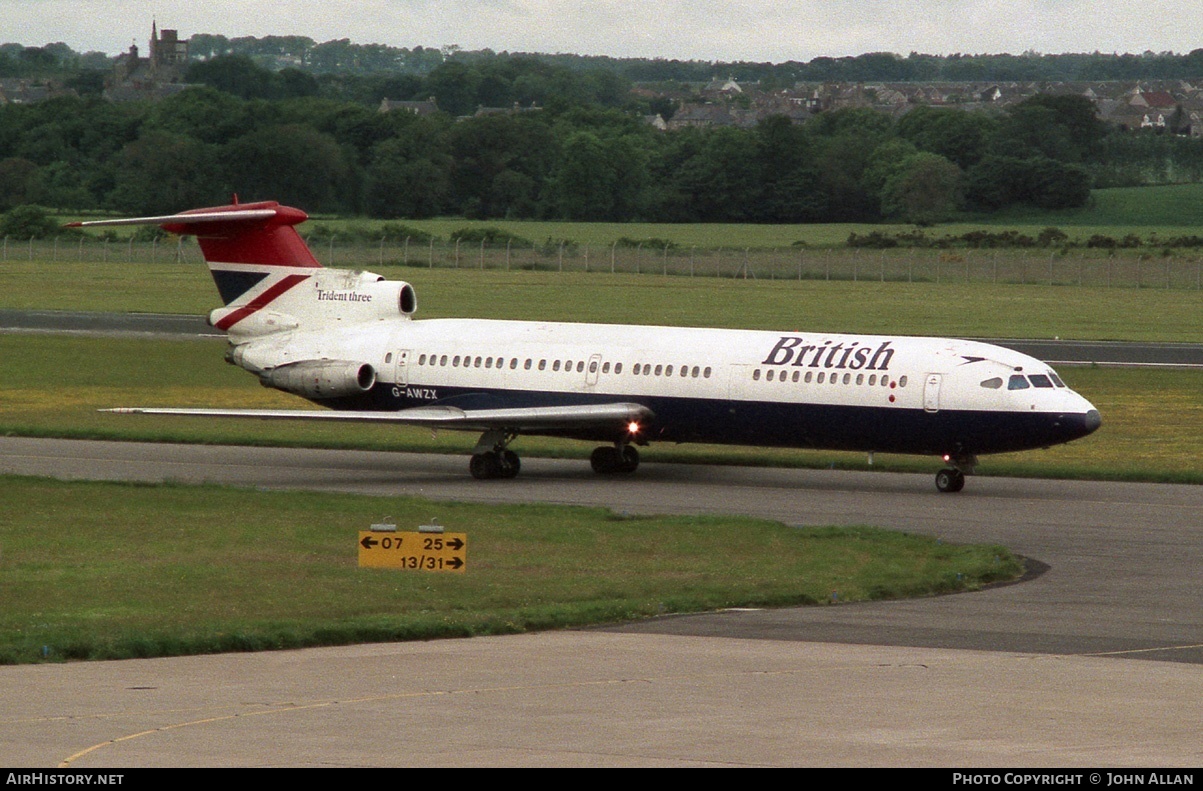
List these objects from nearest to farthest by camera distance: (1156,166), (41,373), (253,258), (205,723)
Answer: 1. (205,723)
2. (253,258)
3. (41,373)
4. (1156,166)

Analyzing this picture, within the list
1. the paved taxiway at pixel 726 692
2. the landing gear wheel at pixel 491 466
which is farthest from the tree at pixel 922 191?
the paved taxiway at pixel 726 692

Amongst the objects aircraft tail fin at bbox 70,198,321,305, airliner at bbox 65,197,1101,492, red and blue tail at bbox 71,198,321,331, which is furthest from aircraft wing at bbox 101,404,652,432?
aircraft tail fin at bbox 70,198,321,305

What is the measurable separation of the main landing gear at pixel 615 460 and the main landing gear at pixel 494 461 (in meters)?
1.75

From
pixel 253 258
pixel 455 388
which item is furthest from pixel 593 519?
pixel 253 258

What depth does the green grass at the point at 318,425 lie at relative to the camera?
39719 mm

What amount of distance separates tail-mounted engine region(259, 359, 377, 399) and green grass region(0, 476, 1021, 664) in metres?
6.55

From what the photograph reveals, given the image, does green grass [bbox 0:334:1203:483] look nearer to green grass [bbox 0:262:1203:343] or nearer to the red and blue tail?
the red and blue tail

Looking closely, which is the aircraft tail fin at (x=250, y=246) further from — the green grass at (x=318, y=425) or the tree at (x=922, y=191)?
the tree at (x=922, y=191)

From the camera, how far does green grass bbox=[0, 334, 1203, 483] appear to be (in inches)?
1564

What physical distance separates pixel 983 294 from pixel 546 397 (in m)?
58.4

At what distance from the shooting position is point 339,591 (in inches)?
910

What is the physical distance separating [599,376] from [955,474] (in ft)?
24.2

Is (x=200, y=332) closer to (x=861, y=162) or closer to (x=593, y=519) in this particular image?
(x=593, y=519)

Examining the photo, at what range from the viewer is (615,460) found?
37781mm
